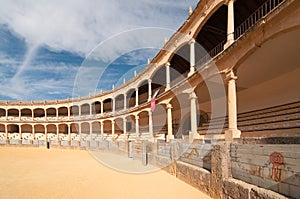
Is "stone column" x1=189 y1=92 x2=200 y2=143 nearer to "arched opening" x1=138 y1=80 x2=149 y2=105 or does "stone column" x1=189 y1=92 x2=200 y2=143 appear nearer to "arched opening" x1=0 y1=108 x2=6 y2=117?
"arched opening" x1=138 y1=80 x2=149 y2=105

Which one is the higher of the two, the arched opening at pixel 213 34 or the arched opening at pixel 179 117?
the arched opening at pixel 213 34

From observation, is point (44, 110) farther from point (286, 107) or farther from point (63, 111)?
point (286, 107)

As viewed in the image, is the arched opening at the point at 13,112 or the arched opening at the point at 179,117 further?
the arched opening at the point at 13,112

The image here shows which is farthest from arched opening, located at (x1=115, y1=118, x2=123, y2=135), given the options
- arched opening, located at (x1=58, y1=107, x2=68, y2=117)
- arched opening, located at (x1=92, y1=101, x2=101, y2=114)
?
arched opening, located at (x1=58, y1=107, x2=68, y2=117)

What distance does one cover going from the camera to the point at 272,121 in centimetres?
1024

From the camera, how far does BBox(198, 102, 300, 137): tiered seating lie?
8866 millimetres

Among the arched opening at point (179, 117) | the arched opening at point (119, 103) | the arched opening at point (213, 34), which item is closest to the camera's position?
the arched opening at point (213, 34)

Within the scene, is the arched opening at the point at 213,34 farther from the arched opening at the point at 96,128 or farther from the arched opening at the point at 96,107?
the arched opening at the point at 96,107

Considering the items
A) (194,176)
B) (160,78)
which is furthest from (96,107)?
(194,176)

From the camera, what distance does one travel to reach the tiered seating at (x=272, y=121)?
349 inches

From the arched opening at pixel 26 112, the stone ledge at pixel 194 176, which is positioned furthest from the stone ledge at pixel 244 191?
the arched opening at pixel 26 112

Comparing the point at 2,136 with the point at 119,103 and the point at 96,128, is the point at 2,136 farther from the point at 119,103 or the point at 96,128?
the point at 119,103

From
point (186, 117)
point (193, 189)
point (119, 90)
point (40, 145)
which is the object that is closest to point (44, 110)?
point (40, 145)

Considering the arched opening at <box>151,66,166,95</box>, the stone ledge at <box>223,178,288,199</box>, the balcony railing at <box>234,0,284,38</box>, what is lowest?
the stone ledge at <box>223,178,288,199</box>
